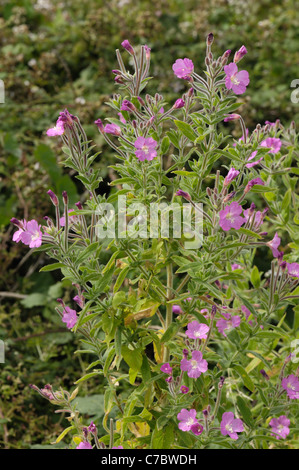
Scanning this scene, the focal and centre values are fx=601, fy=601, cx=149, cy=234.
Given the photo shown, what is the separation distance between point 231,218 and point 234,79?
1.02 ft

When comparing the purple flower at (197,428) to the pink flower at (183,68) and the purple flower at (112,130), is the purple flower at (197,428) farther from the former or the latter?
the pink flower at (183,68)

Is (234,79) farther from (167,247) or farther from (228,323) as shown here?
(228,323)

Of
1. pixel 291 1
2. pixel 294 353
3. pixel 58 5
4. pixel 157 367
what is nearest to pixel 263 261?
pixel 294 353

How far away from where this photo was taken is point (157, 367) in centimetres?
151

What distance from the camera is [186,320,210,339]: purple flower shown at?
4.69 feet

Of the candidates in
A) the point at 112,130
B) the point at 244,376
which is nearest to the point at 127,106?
the point at 112,130

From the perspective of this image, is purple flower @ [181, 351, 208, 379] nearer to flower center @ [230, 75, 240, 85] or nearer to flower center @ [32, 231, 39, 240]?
flower center @ [32, 231, 39, 240]

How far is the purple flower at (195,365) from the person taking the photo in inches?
55.1

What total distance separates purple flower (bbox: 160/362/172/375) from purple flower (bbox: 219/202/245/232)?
0.37 m

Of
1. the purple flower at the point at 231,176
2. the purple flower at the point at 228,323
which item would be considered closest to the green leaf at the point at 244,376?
→ the purple flower at the point at 228,323

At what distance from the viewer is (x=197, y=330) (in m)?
1.44

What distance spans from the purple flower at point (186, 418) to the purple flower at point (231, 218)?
0.45 meters

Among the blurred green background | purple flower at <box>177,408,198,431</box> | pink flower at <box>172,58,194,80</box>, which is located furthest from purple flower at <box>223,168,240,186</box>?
the blurred green background

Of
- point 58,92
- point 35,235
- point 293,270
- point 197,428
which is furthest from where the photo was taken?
point 58,92
